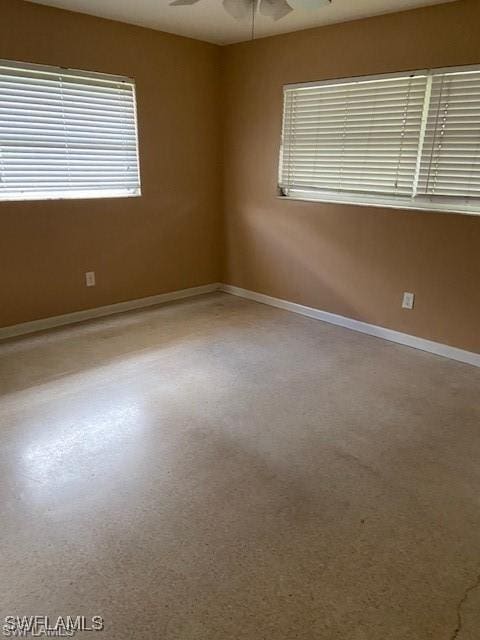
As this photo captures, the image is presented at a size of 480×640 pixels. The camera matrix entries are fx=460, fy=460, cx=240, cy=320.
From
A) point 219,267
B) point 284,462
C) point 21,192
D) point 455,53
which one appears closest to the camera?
point 284,462

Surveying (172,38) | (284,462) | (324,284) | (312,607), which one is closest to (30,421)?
(284,462)

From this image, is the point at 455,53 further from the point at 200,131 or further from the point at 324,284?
the point at 200,131

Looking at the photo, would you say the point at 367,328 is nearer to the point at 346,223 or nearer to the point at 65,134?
the point at 346,223

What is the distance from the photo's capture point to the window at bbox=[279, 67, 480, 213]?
3.03 m

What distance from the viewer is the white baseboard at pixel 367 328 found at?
333 cm

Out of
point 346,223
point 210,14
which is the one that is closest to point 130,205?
point 210,14

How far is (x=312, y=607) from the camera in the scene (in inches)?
57.1

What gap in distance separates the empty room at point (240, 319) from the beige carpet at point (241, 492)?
1cm

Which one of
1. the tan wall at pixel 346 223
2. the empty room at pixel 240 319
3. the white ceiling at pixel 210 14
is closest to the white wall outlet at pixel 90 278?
the empty room at pixel 240 319

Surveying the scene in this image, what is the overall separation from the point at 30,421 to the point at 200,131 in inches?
124

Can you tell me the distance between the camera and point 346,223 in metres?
3.76

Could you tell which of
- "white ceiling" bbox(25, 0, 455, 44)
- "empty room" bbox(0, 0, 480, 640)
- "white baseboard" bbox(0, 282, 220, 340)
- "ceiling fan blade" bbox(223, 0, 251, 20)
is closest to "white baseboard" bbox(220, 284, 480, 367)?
"empty room" bbox(0, 0, 480, 640)

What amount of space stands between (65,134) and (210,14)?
4.51 ft

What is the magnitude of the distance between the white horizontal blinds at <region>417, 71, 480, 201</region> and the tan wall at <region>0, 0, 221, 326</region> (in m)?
2.15
